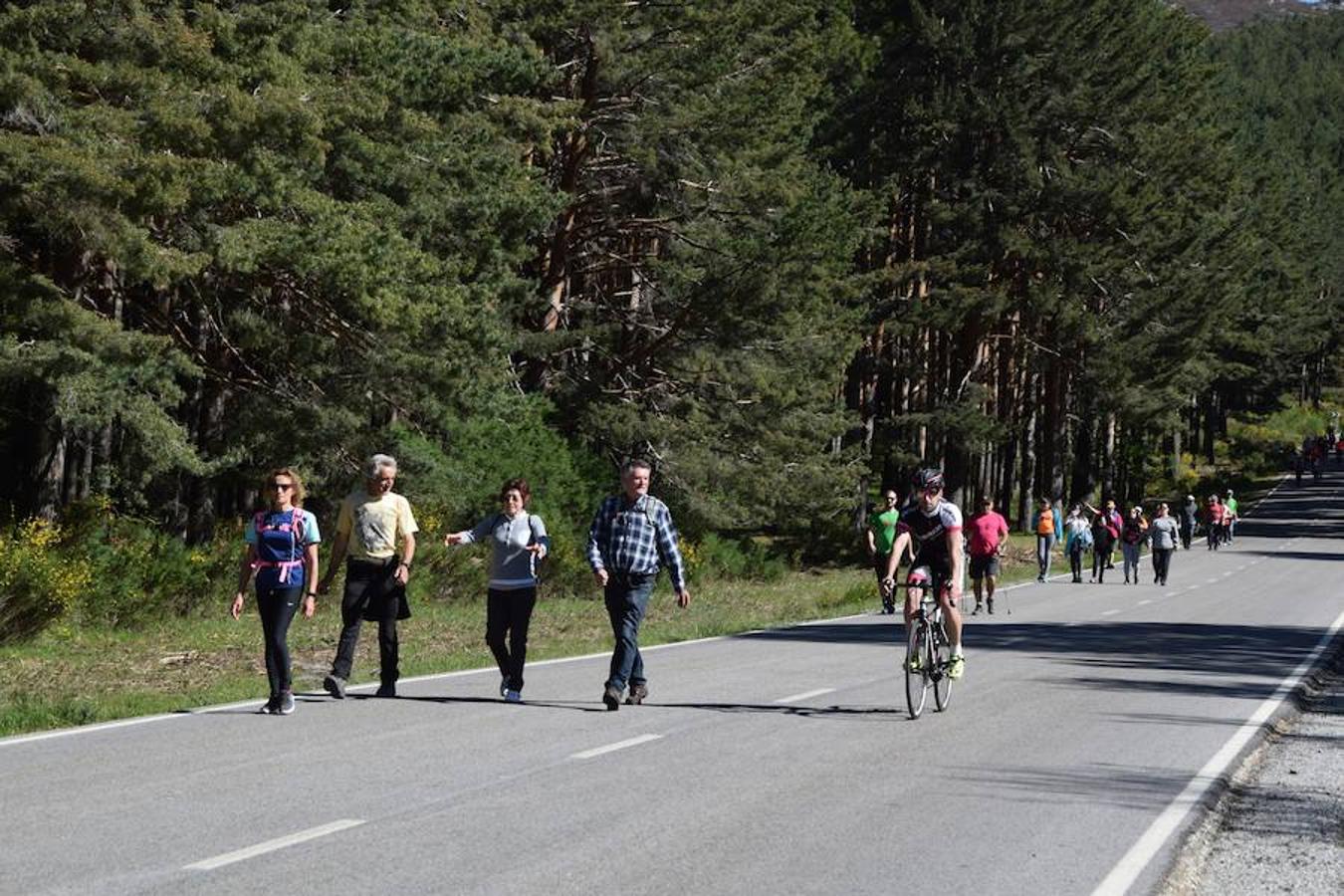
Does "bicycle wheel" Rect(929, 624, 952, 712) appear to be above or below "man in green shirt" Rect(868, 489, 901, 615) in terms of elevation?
below

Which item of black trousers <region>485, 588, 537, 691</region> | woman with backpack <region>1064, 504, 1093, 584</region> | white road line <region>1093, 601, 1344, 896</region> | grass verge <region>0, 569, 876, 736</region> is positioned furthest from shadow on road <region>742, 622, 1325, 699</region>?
woman with backpack <region>1064, 504, 1093, 584</region>

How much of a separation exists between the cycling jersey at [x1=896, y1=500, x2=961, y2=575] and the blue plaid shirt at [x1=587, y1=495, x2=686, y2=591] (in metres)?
1.83

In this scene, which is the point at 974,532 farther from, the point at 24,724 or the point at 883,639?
the point at 24,724

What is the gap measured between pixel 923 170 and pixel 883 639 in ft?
111

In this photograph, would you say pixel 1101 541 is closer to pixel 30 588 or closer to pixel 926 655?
pixel 30 588

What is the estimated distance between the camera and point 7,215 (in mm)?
22734

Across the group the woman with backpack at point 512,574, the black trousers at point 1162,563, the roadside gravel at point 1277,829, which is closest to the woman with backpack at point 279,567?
the woman with backpack at point 512,574

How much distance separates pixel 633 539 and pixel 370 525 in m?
2.08

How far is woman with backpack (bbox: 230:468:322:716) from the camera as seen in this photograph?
13766 millimetres

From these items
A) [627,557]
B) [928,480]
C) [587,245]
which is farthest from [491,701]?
[587,245]

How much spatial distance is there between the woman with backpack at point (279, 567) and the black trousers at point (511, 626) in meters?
1.80

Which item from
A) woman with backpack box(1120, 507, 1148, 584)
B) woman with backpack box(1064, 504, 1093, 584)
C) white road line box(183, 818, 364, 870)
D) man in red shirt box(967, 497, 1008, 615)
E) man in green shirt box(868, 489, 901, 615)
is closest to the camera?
white road line box(183, 818, 364, 870)

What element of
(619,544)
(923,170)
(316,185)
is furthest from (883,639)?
(923,170)

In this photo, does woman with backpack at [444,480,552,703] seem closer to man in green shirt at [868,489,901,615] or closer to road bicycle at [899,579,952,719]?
road bicycle at [899,579,952,719]
